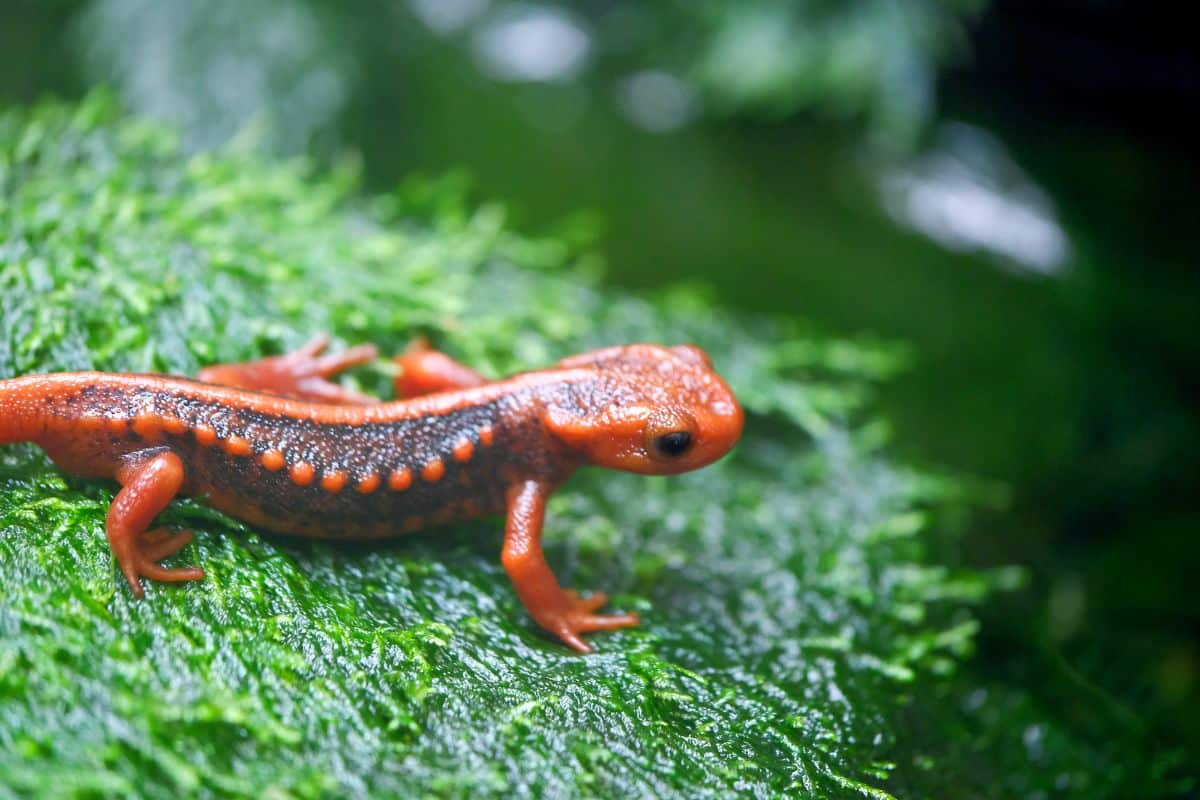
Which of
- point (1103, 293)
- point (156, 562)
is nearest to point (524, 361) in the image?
point (156, 562)

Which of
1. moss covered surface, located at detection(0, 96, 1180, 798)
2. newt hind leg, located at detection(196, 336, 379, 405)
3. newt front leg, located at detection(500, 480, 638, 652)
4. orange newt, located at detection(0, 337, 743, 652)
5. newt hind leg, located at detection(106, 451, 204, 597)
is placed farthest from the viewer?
newt hind leg, located at detection(196, 336, 379, 405)

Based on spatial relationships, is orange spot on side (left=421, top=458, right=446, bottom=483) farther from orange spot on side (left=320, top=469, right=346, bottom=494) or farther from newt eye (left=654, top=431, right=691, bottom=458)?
newt eye (left=654, top=431, right=691, bottom=458)

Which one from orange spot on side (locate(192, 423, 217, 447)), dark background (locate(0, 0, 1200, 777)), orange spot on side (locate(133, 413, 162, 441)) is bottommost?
dark background (locate(0, 0, 1200, 777))

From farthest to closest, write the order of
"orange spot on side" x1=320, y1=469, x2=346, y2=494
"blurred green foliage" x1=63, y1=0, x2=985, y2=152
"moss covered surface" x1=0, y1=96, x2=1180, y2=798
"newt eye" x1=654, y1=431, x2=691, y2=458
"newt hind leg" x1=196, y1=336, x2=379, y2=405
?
"blurred green foliage" x1=63, y1=0, x2=985, y2=152 < "newt hind leg" x1=196, y1=336, x2=379, y2=405 < "newt eye" x1=654, y1=431, x2=691, y2=458 < "orange spot on side" x1=320, y1=469, x2=346, y2=494 < "moss covered surface" x1=0, y1=96, x2=1180, y2=798

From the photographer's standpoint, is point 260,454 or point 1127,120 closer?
point 260,454

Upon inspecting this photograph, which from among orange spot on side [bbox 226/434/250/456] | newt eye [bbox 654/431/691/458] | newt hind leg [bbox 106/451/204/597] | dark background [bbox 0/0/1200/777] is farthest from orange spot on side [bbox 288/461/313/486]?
dark background [bbox 0/0/1200/777]

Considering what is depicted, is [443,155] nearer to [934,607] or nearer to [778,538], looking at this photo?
[778,538]

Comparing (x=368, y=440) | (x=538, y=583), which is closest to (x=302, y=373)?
(x=368, y=440)

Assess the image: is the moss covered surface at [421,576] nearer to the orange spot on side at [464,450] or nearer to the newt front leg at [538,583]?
the newt front leg at [538,583]
